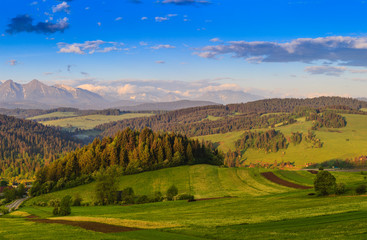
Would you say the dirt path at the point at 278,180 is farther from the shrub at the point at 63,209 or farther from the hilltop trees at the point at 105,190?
the shrub at the point at 63,209

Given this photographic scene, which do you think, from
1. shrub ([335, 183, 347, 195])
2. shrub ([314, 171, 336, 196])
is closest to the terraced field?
shrub ([314, 171, 336, 196])

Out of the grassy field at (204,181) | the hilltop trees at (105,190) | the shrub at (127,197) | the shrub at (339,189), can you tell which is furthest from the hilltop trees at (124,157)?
the shrub at (339,189)

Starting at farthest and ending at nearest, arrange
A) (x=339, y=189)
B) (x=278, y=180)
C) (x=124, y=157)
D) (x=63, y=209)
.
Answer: (x=124, y=157)
(x=278, y=180)
(x=63, y=209)
(x=339, y=189)

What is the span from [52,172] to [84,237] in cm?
12400

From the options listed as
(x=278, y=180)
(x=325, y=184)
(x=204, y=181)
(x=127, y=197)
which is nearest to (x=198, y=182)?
(x=204, y=181)

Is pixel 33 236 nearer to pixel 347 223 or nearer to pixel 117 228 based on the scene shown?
pixel 117 228

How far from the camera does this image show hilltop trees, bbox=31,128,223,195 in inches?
5969

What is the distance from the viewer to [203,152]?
183625 mm

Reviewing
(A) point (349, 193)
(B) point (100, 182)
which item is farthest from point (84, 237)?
(B) point (100, 182)

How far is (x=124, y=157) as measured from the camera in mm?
168000

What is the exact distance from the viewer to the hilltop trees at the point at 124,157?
152 m

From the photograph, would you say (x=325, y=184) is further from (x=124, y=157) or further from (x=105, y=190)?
(x=124, y=157)

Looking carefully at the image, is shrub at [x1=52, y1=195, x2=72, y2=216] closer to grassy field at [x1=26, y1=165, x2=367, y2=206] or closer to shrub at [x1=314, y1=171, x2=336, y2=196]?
grassy field at [x1=26, y1=165, x2=367, y2=206]

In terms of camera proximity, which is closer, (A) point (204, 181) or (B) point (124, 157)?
(A) point (204, 181)
